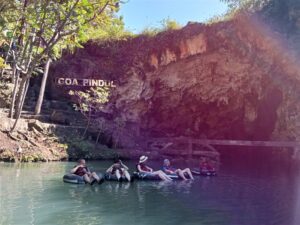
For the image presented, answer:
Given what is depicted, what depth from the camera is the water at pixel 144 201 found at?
32.8 ft

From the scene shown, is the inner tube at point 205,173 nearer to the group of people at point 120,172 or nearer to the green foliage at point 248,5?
the group of people at point 120,172

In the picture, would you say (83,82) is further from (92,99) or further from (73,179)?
(73,179)

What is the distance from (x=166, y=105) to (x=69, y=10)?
24137 millimetres

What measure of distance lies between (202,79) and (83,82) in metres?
9.23

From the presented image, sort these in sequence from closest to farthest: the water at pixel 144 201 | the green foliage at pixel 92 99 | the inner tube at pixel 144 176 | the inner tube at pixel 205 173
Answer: the water at pixel 144 201
the inner tube at pixel 144 176
the inner tube at pixel 205 173
the green foliage at pixel 92 99

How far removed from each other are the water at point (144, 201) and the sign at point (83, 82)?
12346mm

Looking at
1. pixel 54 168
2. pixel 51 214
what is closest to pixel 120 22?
pixel 51 214

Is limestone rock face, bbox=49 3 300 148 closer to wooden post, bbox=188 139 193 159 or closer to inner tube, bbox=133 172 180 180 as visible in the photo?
wooden post, bbox=188 139 193 159

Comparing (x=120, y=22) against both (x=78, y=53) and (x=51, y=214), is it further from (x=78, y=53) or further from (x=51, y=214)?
(x=78, y=53)

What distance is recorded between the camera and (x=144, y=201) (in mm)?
12422

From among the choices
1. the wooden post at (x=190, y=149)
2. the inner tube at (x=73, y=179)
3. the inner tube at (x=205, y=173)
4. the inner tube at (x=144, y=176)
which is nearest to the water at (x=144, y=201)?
the inner tube at (x=73, y=179)

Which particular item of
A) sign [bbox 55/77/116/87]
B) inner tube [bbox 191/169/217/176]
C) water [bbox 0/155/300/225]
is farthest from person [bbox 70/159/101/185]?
sign [bbox 55/77/116/87]

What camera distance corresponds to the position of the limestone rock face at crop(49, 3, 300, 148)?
24.4 metres

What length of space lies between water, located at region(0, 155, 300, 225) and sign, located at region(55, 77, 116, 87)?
12.3 metres
